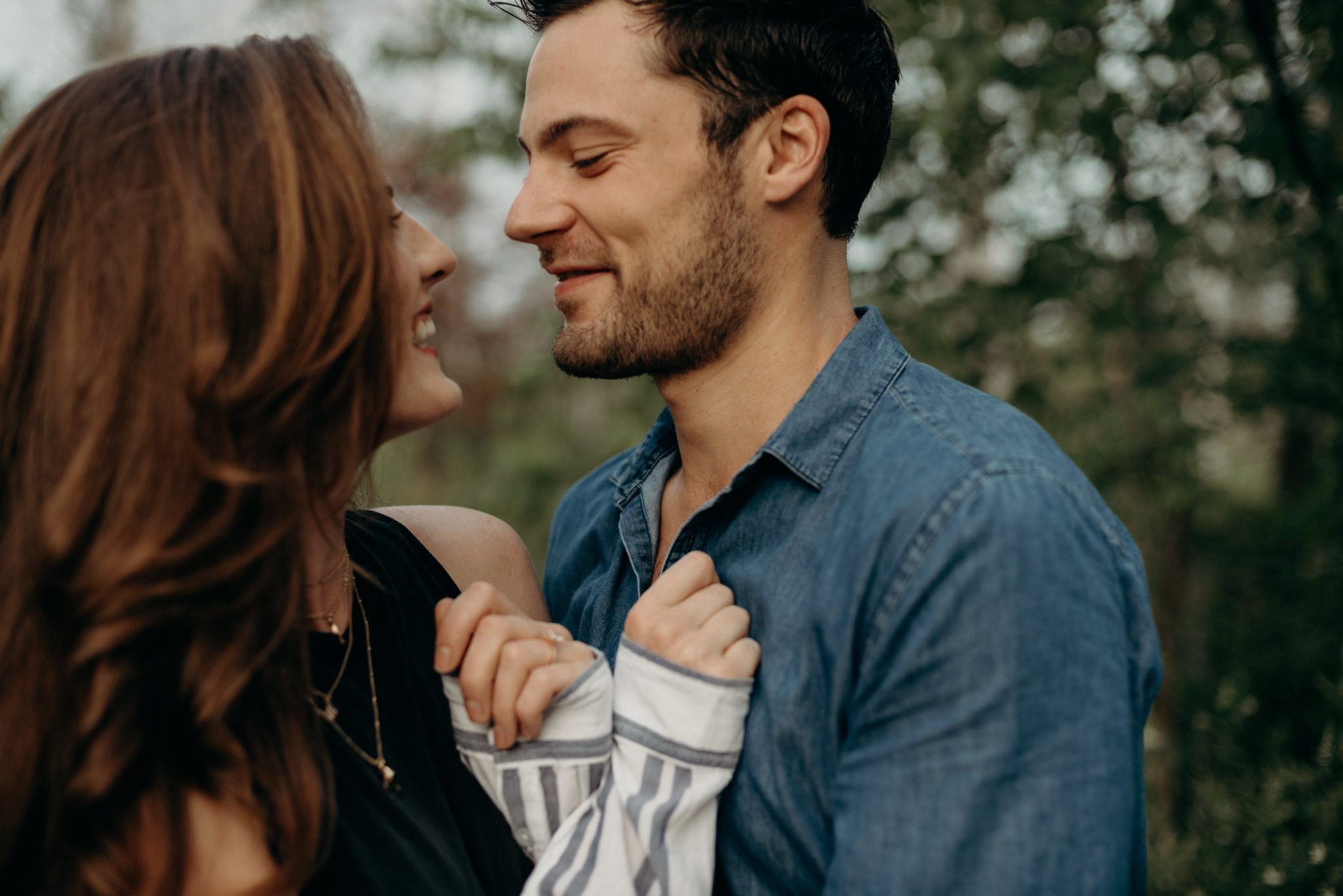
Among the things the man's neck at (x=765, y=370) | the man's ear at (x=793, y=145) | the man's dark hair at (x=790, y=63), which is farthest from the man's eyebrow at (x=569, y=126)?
the man's neck at (x=765, y=370)

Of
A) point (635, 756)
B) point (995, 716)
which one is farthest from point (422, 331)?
point (995, 716)

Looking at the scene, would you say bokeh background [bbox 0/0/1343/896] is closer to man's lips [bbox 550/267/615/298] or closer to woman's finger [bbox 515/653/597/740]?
man's lips [bbox 550/267/615/298]

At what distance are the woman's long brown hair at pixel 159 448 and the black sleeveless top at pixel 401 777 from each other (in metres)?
0.08

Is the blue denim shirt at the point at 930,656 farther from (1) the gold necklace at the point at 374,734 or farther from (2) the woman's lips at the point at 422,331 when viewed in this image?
(2) the woman's lips at the point at 422,331

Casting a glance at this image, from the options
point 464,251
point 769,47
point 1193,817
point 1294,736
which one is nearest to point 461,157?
point 769,47

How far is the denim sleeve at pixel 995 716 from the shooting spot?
125 cm

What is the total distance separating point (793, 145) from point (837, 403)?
1.99 ft

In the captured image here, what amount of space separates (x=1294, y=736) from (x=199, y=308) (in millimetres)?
4605

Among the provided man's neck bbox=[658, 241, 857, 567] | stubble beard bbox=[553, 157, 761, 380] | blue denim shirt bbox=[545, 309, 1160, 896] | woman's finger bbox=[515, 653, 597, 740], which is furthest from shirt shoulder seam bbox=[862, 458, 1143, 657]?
stubble beard bbox=[553, 157, 761, 380]

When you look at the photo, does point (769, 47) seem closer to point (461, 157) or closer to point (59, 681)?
point (59, 681)

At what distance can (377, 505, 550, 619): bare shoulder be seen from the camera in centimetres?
206

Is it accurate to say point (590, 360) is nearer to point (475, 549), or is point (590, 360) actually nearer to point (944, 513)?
point (475, 549)

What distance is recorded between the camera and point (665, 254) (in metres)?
1.93

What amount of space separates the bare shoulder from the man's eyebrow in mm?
830
